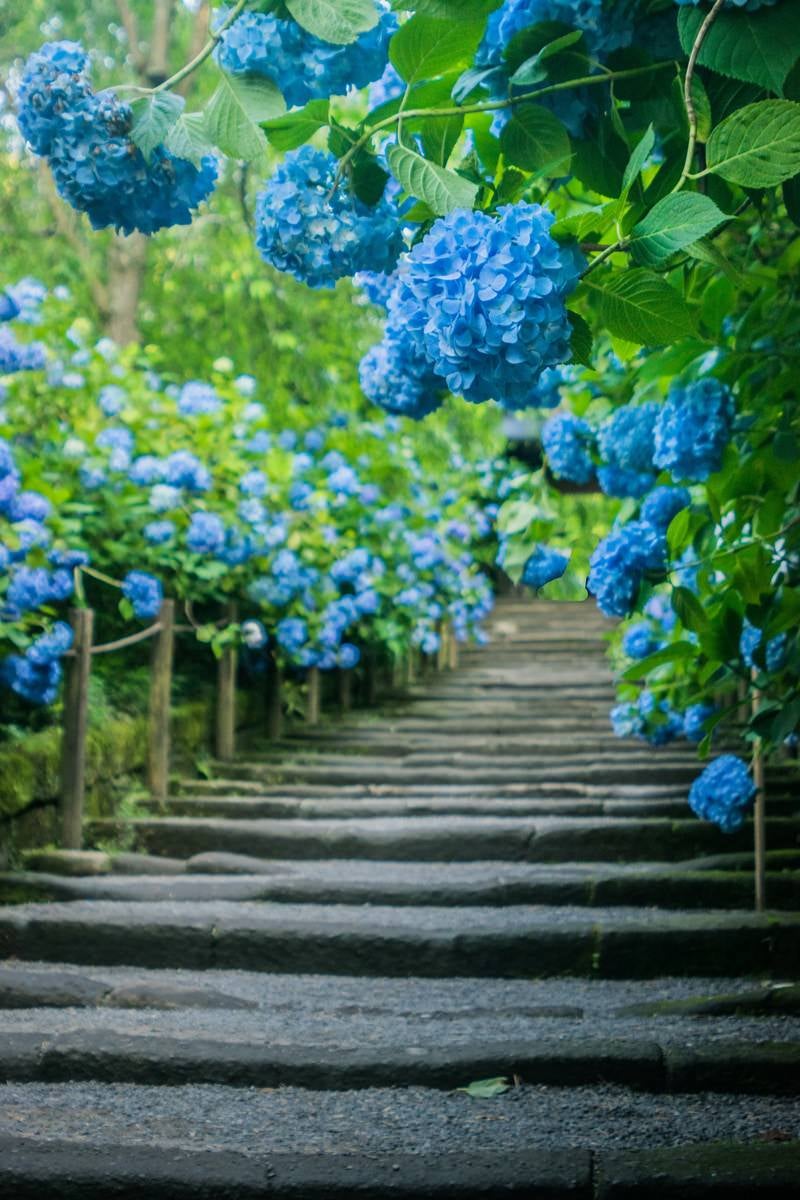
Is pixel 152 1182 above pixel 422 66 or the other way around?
the other way around

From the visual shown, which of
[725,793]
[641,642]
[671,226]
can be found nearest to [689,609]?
[725,793]

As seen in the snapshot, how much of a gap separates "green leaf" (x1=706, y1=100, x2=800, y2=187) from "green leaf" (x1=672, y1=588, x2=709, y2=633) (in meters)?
1.42

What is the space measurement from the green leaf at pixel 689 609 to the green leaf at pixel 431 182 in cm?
141

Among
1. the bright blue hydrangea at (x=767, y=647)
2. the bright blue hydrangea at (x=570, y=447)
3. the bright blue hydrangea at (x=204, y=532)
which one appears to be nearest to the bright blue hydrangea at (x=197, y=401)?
the bright blue hydrangea at (x=204, y=532)

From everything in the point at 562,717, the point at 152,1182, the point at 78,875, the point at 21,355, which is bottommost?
the point at 152,1182

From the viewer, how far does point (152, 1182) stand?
2.09m

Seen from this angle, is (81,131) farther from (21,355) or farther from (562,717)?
(562,717)

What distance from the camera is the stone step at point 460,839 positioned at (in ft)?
15.4

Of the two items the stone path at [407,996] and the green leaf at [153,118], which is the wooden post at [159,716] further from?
the green leaf at [153,118]

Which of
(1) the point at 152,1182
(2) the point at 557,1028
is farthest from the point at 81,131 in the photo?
(2) the point at 557,1028

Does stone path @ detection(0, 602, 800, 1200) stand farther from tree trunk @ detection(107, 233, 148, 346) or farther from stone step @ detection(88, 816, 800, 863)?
tree trunk @ detection(107, 233, 148, 346)

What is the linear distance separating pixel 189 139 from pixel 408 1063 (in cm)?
190

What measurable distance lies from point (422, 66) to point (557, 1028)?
2.23 meters

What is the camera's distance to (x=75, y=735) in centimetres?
424
